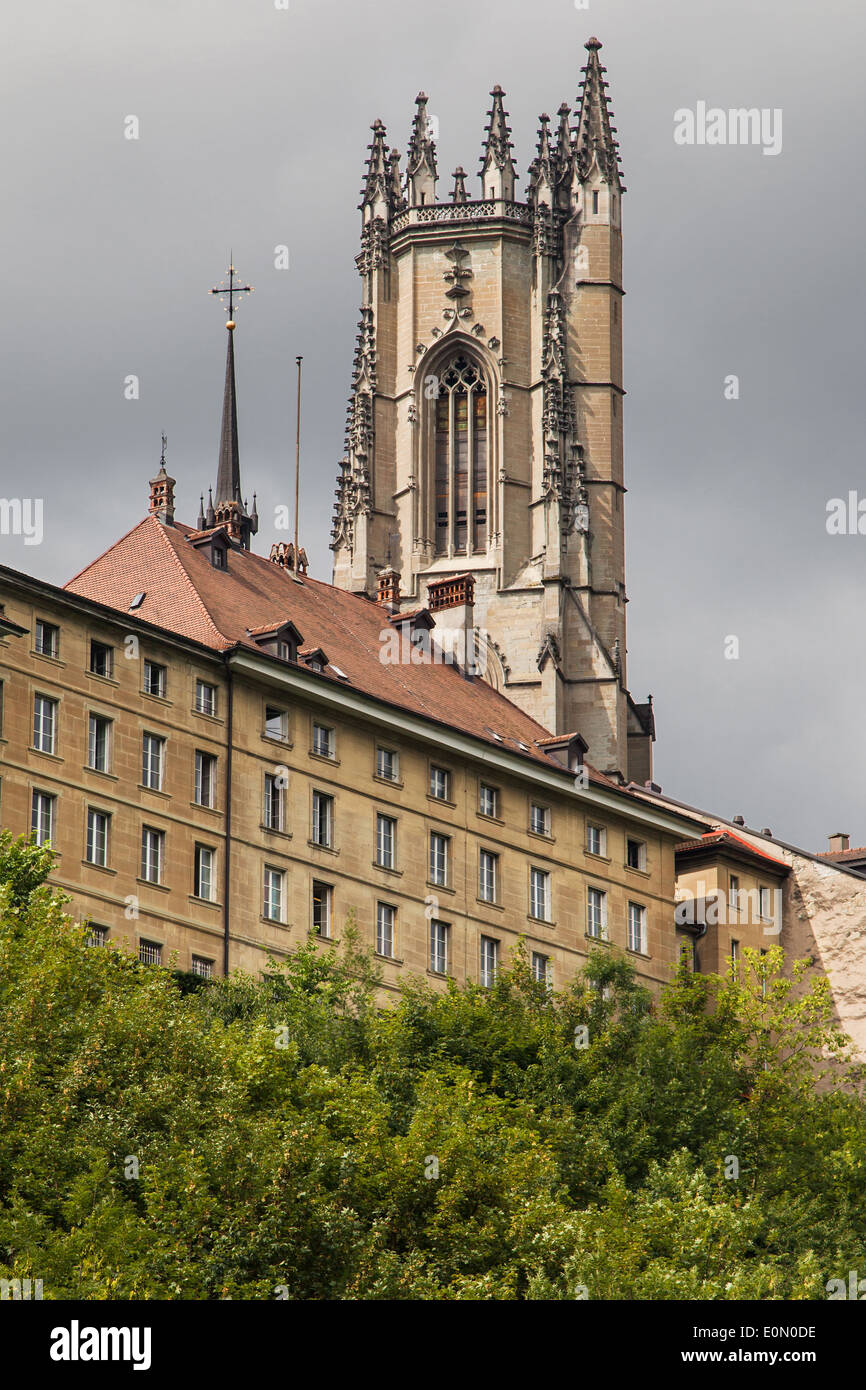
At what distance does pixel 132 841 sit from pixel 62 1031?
17.9 meters

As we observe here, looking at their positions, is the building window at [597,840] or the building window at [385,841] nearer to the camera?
the building window at [385,841]

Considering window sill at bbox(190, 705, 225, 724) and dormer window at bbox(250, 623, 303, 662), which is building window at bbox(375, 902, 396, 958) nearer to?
window sill at bbox(190, 705, 225, 724)

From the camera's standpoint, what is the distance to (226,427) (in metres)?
130

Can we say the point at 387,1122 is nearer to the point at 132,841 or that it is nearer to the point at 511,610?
the point at 132,841

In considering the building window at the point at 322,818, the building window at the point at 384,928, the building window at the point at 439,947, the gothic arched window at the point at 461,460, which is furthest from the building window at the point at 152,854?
the gothic arched window at the point at 461,460

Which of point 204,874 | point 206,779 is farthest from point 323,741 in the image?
point 204,874

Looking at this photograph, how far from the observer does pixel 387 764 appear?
74.9 meters

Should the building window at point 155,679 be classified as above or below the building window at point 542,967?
above

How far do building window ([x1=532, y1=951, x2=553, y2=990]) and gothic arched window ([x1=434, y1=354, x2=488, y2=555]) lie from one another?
108 feet

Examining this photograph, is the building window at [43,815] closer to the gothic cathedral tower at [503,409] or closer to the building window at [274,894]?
the building window at [274,894]

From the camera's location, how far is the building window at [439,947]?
74.1 m

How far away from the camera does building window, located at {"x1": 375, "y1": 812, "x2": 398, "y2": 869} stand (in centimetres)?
7350

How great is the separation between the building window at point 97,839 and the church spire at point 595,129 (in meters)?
56.0

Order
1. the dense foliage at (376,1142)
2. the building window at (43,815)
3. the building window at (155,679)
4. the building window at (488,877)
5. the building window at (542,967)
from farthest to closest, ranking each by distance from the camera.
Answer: the building window at (542,967), the building window at (488,877), the building window at (155,679), the building window at (43,815), the dense foliage at (376,1142)
